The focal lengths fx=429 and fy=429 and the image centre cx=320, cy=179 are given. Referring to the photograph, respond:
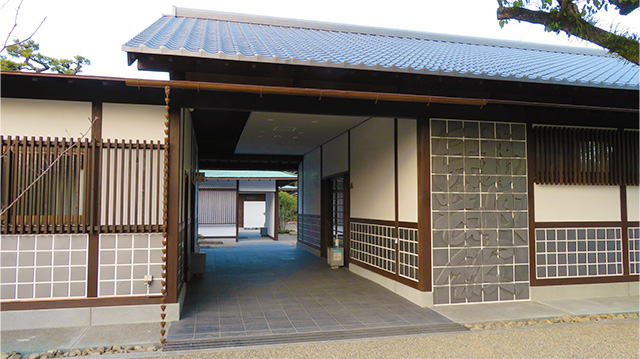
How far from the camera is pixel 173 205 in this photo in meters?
4.95

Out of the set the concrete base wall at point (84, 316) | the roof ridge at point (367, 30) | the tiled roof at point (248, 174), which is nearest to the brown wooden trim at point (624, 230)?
the roof ridge at point (367, 30)

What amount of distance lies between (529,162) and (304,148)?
638 centimetres

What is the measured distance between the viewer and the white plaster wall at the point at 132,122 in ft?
16.3

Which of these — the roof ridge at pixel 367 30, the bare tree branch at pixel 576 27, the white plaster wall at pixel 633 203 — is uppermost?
the roof ridge at pixel 367 30

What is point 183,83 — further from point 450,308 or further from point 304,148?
point 304,148

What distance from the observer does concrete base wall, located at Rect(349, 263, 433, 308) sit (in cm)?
553

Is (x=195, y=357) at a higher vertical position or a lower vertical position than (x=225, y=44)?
lower

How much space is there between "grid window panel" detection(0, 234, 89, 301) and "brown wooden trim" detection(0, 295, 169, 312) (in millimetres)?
55

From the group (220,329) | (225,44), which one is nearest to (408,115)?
(225,44)

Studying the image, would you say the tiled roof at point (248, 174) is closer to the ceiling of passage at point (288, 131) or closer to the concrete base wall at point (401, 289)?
the ceiling of passage at point (288, 131)

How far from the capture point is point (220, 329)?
14.9 feet

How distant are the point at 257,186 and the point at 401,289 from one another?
38.6 feet

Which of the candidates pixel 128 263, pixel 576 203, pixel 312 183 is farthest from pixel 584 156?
pixel 312 183

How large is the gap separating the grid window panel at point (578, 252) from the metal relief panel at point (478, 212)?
339 mm
